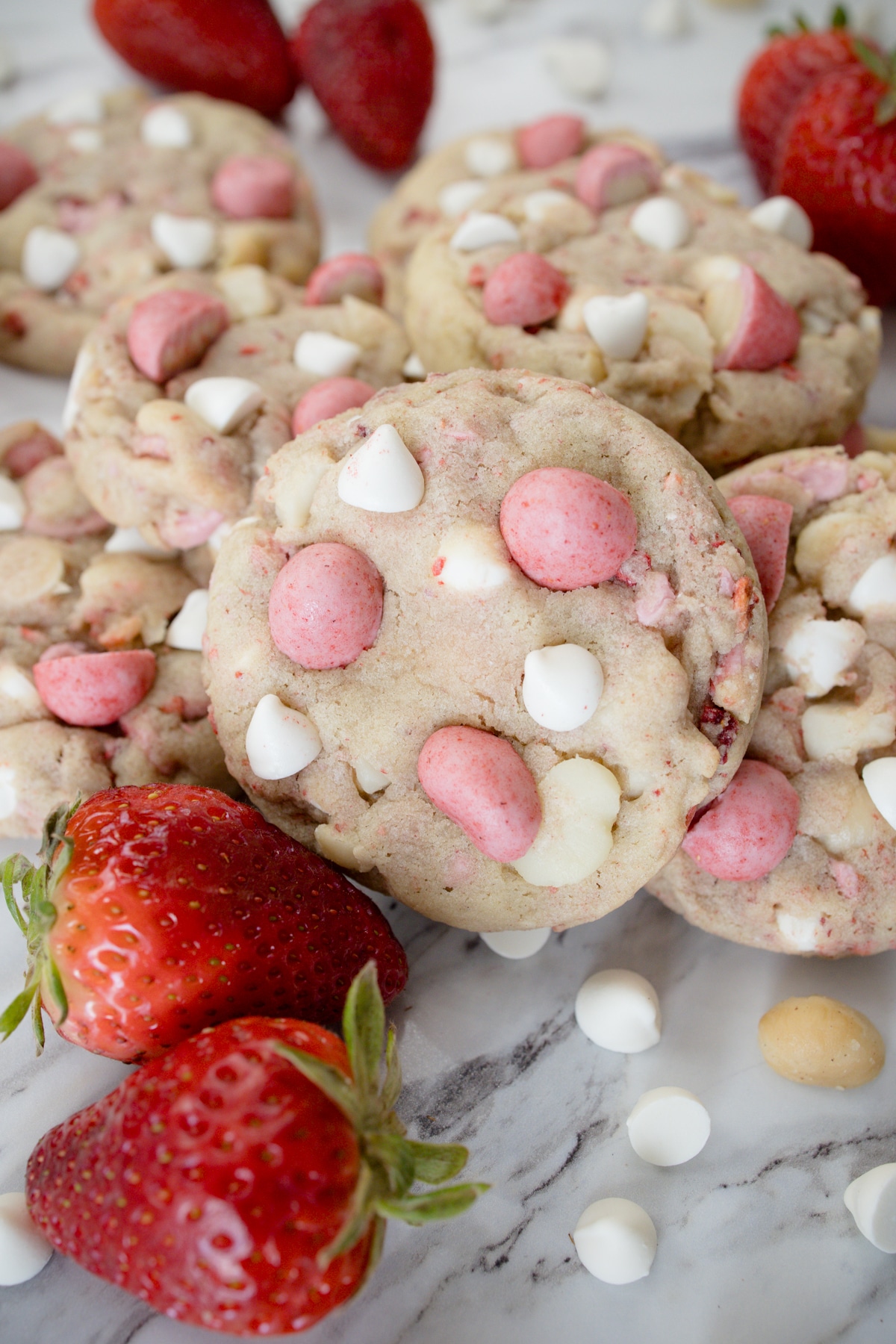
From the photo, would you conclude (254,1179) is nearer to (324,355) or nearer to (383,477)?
(383,477)

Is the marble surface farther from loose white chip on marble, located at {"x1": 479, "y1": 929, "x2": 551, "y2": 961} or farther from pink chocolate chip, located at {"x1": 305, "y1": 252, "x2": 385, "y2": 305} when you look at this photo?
pink chocolate chip, located at {"x1": 305, "y1": 252, "x2": 385, "y2": 305}

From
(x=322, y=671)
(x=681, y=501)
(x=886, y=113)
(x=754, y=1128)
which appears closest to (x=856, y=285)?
(x=886, y=113)

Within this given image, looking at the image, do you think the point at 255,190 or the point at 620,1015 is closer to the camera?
the point at 620,1015

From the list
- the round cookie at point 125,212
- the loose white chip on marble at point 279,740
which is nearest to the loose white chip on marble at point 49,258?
the round cookie at point 125,212

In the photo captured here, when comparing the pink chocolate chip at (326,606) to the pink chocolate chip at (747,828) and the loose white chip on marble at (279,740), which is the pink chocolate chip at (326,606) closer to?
the loose white chip on marble at (279,740)

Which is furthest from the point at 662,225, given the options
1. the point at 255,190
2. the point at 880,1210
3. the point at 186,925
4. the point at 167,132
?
the point at 880,1210

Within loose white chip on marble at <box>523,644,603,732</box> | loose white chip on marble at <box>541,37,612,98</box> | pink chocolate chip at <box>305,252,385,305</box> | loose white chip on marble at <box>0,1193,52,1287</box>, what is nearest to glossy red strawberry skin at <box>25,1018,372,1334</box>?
loose white chip on marble at <box>0,1193,52,1287</box>
